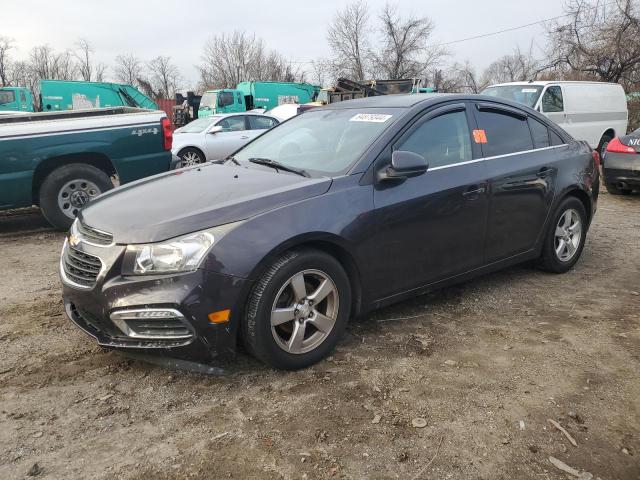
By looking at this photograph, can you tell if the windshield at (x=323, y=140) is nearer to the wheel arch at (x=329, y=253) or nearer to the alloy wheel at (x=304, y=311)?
the wheel arch at (x=329, y=253)

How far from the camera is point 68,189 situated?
6.48 meters

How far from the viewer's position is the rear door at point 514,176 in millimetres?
3997

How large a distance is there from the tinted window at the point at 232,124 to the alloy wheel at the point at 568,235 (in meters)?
9.60

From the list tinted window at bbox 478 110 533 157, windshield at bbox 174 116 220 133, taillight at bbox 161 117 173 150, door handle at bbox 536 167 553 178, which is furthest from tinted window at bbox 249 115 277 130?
door handle at bbox 536 167 553 178

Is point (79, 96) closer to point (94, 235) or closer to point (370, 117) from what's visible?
point (370, 117)

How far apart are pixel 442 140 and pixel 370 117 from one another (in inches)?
21.8

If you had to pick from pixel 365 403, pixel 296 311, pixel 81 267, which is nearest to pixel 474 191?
pixel 296 311

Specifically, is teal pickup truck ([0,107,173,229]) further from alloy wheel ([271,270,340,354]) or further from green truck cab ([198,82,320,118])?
green truck cab ([198,82,320,118])

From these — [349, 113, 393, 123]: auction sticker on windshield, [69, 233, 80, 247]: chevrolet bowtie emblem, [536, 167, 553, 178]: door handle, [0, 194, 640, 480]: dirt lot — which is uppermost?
[349, 113, 393, 123]: auction sticker on windshield

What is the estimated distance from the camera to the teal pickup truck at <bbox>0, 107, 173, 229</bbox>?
611cm

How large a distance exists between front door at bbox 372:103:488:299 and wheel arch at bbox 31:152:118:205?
4.65 metres

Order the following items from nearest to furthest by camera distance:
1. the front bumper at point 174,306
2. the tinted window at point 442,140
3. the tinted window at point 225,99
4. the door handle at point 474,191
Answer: the front bumper at point 174,306 → the tinted window at point 442,140 → the door handle at point 474,191 → the tinted window at point 225,99

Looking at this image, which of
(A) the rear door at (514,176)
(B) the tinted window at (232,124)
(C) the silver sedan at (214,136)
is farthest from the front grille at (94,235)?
(B) the tinted window at (232,124)

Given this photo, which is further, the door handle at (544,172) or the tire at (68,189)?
the tire at (68,189)
